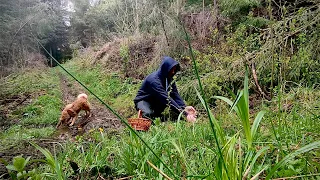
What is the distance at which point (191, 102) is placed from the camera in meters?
5.80

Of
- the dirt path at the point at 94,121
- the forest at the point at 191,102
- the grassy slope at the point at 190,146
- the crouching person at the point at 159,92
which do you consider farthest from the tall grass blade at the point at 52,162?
the crouching person at the point at 159,92

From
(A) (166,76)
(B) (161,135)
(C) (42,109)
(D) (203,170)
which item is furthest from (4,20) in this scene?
(D) (203,170)

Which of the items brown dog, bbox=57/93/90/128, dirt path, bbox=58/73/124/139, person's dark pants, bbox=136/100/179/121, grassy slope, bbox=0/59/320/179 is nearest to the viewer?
grassy slope, bbox=0/59/320/179

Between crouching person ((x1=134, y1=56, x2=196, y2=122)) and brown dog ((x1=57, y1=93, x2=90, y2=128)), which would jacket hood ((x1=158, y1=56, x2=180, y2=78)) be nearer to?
crouching person ((x1=134, y1=56, x2=196, y2=122))

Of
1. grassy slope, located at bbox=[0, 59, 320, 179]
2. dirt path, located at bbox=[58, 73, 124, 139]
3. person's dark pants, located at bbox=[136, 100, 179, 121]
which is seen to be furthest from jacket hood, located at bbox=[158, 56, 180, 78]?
grassy slope, located at bbox=[0, 59, 320, 179]

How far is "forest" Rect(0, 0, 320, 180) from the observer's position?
1.28m

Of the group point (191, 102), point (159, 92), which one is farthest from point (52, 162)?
point (191, 102)

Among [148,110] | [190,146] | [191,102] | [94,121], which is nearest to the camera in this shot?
[190,146]

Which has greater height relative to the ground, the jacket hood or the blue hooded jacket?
the jacket hood

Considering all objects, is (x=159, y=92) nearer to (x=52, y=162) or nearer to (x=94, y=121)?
(x=94, y=121)

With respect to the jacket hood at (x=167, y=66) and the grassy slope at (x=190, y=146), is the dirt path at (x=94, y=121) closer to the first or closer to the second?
the grassy slope at (x=190, y=146)

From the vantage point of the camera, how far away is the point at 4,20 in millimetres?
10039

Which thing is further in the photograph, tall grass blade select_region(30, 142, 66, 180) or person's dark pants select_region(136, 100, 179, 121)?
person's dark pants select_region(136, 100, 179, 121)

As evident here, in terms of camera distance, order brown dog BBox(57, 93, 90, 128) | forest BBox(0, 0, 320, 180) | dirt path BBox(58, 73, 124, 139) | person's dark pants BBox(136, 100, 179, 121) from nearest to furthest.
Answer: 1. forest BBox(0, 0, 320, 180)
2. dirt path BBox(58, 73, 124, 139)
3. person's dark pants BBox(136, 100, 179, 121)
4. brown dog BBox(57, 93, 90, 128)
